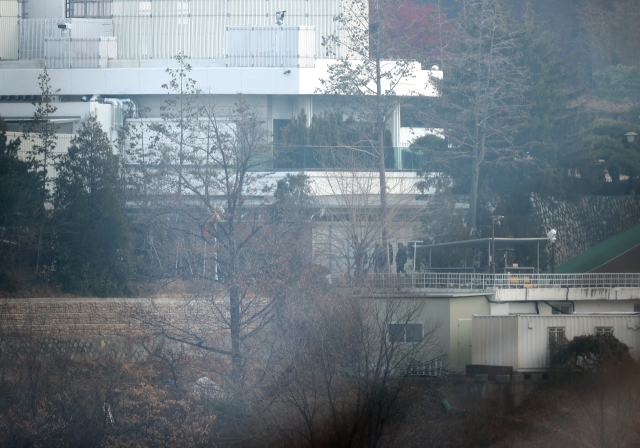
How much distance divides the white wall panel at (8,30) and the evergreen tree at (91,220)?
14621mm

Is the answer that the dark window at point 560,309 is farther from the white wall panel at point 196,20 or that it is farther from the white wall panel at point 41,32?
the white wall panel at point 41,32

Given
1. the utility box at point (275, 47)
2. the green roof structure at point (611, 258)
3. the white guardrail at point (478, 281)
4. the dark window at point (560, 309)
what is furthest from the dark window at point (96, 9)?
the dark window at point (560, 309)

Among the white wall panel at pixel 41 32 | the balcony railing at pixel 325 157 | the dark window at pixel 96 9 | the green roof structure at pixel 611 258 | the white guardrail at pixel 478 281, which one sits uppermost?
the dark window at pixel 96 9

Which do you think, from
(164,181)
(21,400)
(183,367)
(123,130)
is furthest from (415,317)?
(123,130)

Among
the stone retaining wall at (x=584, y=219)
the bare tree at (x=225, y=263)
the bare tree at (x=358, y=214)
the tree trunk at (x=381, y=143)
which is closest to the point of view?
the bare tree at (x=225, y=263)

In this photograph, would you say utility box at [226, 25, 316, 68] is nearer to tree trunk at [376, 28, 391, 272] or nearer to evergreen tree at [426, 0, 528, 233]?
tree trunk at [376, 28, 391, 272]

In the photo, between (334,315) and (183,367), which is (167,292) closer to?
(183,367)

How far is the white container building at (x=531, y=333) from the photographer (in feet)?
77.8

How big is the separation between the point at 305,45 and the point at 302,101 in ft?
9.46

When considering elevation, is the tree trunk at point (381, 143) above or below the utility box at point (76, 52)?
below

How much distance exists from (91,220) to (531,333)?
16.9m

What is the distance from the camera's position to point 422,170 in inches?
1351

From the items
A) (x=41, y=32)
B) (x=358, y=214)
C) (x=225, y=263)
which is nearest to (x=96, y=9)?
(x=41, y=32)

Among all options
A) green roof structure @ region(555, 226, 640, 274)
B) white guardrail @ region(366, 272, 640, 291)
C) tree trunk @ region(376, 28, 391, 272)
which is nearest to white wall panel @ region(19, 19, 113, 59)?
tree trunk @ region(376, 28, 391, 272)
